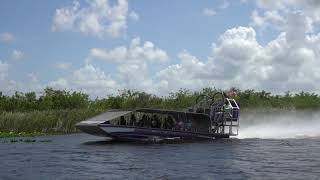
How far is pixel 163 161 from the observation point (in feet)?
119

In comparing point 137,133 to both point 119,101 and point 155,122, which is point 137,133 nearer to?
point 155,122

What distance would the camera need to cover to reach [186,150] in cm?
4391

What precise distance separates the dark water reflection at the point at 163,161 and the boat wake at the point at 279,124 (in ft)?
43.8

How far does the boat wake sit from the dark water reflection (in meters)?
13.3

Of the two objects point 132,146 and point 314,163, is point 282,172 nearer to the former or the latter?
point 314,163

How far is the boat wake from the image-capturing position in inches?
2496

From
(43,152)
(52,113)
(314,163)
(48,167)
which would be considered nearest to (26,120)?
(52,113)

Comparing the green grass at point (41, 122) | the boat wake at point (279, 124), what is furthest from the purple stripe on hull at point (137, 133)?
the green grass at point (41, 122)

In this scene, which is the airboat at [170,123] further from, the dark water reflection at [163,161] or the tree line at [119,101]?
the tree line at [119,101]

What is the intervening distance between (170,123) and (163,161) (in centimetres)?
1816

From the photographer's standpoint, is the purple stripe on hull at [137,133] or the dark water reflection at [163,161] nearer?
the dark water reflection at [163,161]

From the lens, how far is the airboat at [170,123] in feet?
165

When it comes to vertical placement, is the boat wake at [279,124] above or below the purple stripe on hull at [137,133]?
above

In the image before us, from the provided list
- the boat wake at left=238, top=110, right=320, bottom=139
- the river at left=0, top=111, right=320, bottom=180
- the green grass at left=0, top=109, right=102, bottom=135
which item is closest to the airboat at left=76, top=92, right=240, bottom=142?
the river at left=0, top=111, right=320, bottom=180
